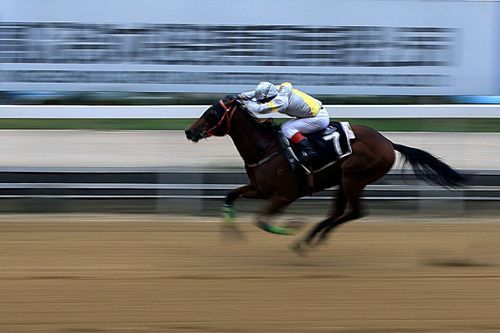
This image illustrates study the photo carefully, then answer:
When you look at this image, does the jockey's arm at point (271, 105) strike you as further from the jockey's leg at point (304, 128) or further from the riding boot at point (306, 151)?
the riding boot at point (306, 151)

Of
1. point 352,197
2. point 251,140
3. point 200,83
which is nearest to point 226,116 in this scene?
point 251,140

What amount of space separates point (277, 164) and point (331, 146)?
1.53ft

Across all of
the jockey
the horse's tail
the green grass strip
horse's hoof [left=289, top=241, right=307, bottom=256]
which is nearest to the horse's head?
the jockey

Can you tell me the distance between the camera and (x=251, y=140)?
7.33 meters

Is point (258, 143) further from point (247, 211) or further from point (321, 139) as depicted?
point (247, 211)

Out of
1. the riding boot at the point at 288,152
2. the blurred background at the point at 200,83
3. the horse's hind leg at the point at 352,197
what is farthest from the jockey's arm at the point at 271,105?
the blurred background at the point at 200,83

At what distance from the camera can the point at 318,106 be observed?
7473 millimetres

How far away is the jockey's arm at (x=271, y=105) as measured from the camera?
7.18 meters

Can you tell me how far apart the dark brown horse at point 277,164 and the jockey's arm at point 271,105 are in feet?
0.40

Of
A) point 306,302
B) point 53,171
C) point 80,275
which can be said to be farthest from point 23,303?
point 53,171

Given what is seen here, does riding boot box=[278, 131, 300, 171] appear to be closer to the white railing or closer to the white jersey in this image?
the white jersey

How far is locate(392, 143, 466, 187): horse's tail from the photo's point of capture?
765 centimetres

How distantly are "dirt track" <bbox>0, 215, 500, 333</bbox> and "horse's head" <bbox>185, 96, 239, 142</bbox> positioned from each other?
A: 39.8 inches

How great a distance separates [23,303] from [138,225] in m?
3.36
